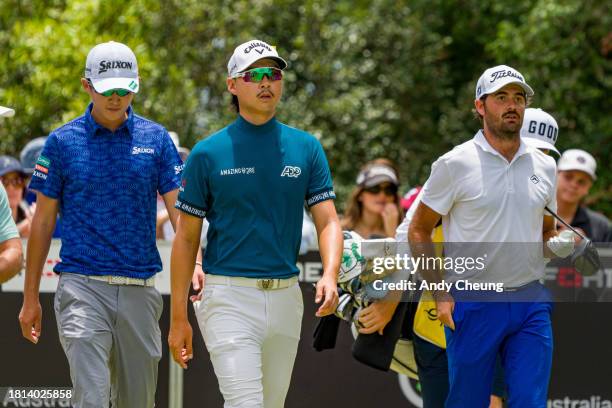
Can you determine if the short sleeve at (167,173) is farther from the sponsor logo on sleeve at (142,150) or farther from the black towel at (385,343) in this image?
the black towel at (385,343)

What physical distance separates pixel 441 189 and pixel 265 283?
1138mm

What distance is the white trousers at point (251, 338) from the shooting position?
594 centimetres

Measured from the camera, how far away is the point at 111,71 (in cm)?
666

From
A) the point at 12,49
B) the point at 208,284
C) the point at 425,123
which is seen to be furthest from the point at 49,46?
the point at 208,284

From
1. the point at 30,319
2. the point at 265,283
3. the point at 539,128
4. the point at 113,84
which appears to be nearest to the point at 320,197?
the point at 265,283

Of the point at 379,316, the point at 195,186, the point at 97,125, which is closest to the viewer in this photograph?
the point at 195,186

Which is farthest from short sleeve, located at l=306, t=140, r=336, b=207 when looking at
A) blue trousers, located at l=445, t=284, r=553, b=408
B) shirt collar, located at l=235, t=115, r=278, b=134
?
blue trousers, located at l=445, t=284, r=553, b=408

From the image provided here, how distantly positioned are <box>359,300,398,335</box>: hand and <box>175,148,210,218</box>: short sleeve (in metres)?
1.57

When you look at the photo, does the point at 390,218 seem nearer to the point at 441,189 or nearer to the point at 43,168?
the point at 441,189

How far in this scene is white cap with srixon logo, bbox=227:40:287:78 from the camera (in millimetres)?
6227

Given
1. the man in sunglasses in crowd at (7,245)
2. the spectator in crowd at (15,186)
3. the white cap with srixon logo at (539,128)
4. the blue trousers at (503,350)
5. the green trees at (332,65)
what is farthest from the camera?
the green trees at (332,65)

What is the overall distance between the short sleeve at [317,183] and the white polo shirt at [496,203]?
62cm

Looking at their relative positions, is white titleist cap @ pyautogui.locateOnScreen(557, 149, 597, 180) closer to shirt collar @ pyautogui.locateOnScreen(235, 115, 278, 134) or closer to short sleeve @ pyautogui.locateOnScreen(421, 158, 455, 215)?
short sleeve @ pyautogui.locateOnScreen(421, 158, 455, 215)

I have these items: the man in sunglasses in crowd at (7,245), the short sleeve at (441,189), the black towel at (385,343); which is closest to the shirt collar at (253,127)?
the short sleeve at (441,189)
